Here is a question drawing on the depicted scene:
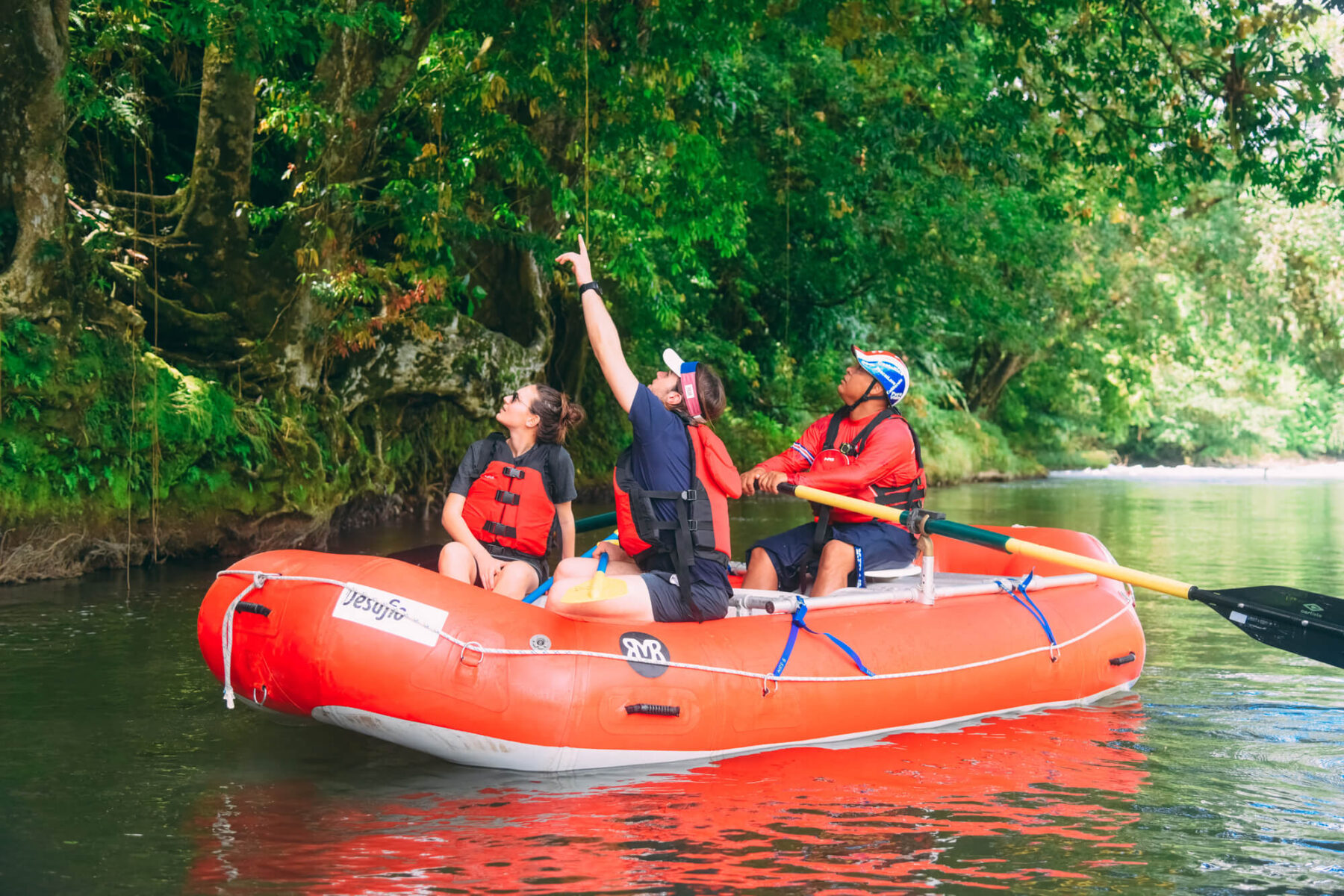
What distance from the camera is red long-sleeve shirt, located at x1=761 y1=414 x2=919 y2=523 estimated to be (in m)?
6.47

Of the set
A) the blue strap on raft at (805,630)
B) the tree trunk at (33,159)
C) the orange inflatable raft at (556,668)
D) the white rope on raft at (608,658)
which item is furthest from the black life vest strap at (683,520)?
the tree trunk at (33,159)

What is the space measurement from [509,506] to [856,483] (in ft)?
5.51

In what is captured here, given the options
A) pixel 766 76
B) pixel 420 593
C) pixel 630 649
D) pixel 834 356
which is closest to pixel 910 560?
pixel 630 649

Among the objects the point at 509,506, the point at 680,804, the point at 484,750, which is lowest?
Result: the point at 680,804

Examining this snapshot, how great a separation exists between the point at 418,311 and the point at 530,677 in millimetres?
8409

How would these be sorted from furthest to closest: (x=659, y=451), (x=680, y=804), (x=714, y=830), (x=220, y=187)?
1. (x=220, y=187)
2. (x=659, y=451)
3. (x=680, y=804)
4. (x=714, y=830)

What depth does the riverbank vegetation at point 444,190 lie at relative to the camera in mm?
10125

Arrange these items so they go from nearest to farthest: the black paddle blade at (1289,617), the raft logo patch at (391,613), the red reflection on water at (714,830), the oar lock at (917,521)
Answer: the red reflection on water at (714,830) < the raft logo patch at (391,613) < the black paddle blade at (1289,617) < the oar lock at (917,521)

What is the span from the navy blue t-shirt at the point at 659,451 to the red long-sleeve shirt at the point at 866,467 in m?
1.29

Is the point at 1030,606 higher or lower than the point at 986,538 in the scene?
lower

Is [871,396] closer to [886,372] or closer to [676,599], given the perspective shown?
[886,372]

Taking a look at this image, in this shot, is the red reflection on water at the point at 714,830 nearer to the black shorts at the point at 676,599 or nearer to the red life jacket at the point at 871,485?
the black shorts at the point at 676,599

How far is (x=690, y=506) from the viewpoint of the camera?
539 centimetres

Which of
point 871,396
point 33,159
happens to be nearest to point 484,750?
point 871,396
